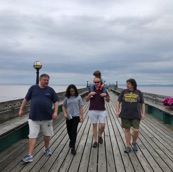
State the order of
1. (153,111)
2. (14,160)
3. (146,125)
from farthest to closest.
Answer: (153,111) → (146,125) → (14,160)

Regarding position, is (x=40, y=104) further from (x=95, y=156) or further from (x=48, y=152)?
(x=95, y=156)

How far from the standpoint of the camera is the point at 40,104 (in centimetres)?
557

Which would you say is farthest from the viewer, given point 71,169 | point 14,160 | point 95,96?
point 95,96

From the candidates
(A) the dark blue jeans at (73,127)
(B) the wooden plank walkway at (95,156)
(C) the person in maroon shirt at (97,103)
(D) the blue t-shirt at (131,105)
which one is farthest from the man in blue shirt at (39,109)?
(D) the blue t-shirt at (131,105)

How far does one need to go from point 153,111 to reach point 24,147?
8790 millimetres

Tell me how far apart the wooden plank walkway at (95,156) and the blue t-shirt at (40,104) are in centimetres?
90

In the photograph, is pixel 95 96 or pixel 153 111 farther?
pixel 153 111

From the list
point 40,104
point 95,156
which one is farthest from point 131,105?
point 40,104

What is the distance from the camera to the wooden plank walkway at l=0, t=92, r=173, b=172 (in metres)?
5.12

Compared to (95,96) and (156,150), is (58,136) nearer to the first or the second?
(95,96)

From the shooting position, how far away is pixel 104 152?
20.6 feet

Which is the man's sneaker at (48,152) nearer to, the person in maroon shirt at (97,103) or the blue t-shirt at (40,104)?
the blue t-shirt at (40,104)

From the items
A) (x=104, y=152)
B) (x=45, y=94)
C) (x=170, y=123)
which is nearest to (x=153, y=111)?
(x=170, y=123)

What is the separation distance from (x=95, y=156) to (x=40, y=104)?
166cm
